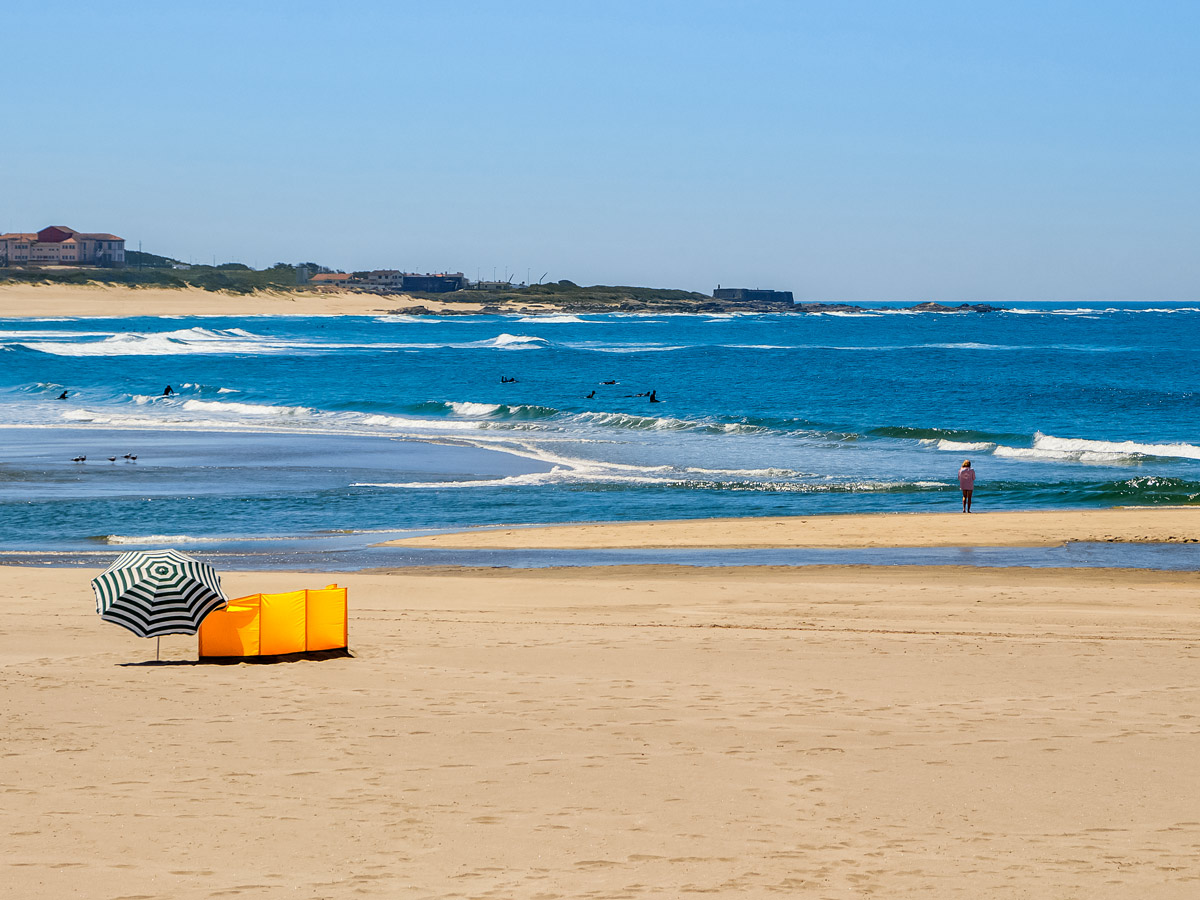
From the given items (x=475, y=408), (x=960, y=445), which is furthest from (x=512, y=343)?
(x=960, y=445)

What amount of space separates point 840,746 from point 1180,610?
7.85 metres

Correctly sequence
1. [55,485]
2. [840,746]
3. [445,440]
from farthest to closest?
[445,440] < [55,485] < [840,746]

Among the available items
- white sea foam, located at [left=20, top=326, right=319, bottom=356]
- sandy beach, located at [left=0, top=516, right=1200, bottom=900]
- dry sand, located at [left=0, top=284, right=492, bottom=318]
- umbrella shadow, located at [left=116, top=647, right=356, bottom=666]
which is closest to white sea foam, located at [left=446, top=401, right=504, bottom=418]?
sandy beach, located at [left=0, top=516, right=1200, bottom=900]

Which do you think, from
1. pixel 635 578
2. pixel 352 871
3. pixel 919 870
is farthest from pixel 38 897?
pixel 635 578

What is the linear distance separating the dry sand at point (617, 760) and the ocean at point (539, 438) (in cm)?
1024

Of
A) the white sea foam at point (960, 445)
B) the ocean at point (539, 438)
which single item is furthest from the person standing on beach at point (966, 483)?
the white sea foam at point (960, 445)

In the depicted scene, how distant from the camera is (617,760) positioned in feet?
28.3

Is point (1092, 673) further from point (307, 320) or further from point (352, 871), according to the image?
point (307, 320)

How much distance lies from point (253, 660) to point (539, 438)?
28.9m

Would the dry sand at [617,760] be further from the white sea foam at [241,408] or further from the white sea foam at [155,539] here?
the white sea foam at [241,408]

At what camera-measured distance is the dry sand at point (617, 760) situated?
6730 millimetres

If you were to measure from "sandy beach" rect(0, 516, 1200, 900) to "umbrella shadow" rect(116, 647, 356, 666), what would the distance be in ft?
0.55

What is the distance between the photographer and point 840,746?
353 inches

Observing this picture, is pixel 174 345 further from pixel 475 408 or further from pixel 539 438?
pixel 539 438
